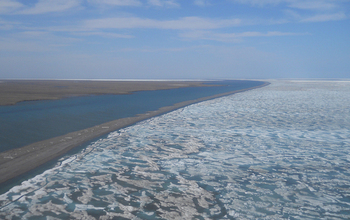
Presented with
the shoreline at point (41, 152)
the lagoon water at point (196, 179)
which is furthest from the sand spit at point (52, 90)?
the lagoon water at point (196, 179)

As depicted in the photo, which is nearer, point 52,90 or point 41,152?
point 41,152

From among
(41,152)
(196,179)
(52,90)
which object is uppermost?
(52,90)

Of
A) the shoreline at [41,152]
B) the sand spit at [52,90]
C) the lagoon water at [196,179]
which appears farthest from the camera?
the sand spit at [52,90]

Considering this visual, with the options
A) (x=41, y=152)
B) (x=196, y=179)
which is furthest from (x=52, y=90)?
(x=196, y=179)

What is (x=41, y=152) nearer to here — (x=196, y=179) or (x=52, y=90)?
(x=196, y=179)

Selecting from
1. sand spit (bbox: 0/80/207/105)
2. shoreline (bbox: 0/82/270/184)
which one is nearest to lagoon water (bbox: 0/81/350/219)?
shoreline (bbox: 0/82/270/184)

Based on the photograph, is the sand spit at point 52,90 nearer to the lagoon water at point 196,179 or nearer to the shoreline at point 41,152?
the shoreline at point 41,152

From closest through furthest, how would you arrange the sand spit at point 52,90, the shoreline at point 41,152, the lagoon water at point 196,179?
the lagoon water at point 196,179 → the shoreline at point 41,152 → the sand spit at point 52,90

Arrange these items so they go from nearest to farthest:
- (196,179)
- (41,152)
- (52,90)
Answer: (196,179) → (41,152) → (52,90)

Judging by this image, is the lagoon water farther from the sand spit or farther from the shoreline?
the sand spit
